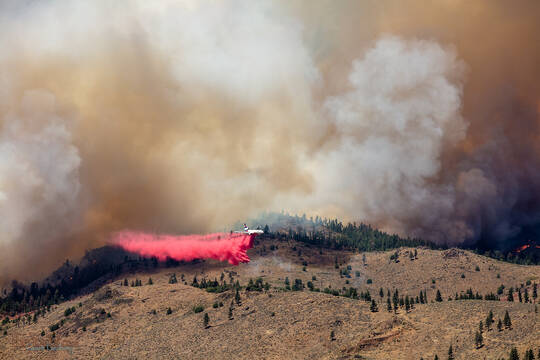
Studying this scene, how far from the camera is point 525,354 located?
7756 inches
